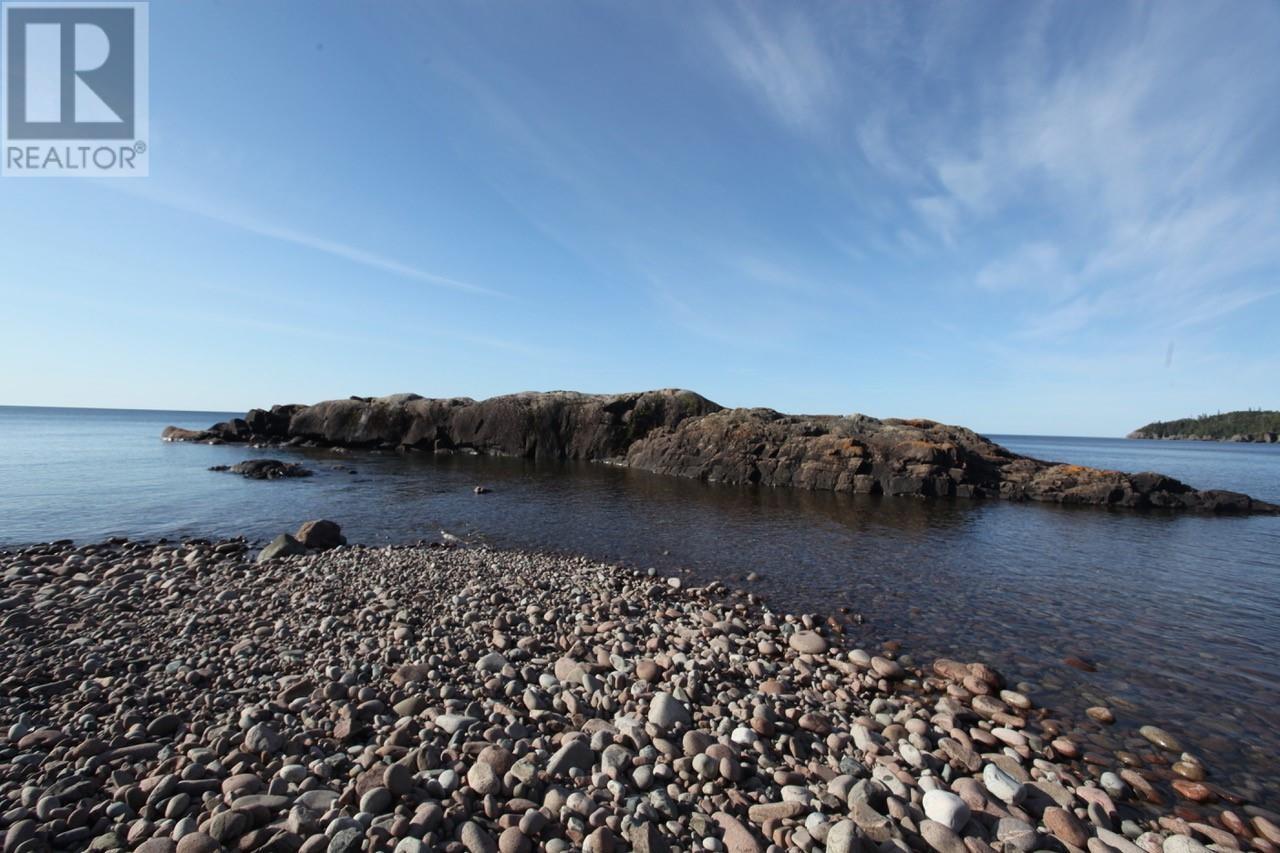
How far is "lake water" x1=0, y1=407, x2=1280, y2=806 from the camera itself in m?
9.38

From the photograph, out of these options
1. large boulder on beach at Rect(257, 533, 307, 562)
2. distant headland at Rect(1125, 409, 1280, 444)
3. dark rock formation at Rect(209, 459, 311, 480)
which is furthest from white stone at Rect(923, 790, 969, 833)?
distant headland at Rect(1125, 409, 1280, 444)

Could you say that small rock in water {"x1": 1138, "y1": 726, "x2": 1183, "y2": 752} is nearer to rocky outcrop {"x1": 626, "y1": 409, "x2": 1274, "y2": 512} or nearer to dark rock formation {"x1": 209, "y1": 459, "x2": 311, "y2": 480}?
rocky outcrop {"x1": 626, "y1": 409, "x2": 1274, "y2": 512}

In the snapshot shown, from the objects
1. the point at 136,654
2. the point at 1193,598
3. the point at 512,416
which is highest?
the point at 512,416

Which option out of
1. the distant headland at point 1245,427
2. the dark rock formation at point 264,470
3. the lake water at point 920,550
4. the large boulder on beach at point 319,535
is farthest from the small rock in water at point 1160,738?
the distant headland at point 1245,427

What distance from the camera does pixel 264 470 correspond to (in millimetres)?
35656

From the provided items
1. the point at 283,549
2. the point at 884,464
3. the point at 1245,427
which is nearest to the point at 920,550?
the point at 884,464

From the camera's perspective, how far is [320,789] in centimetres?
539

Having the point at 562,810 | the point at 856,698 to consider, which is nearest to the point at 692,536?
the point at 856,698

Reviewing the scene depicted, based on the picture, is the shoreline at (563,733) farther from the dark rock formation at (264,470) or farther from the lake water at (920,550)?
the dark rock formation at (264,470)

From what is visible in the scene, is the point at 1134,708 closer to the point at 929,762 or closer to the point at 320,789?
the point at 929,762

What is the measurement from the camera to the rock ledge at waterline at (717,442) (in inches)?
1416

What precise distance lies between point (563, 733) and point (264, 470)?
38017 millimetres

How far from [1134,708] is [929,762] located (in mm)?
4866

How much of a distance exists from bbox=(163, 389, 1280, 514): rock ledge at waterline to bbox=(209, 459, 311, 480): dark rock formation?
2214 centimetres
